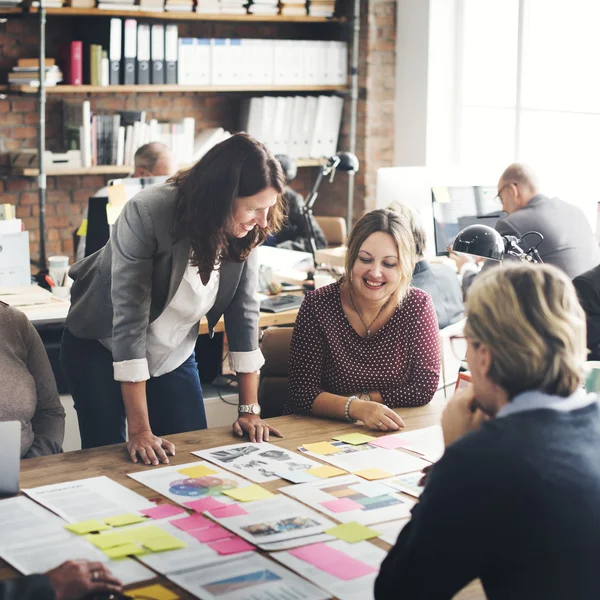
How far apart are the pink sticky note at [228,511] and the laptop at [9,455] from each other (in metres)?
0.40

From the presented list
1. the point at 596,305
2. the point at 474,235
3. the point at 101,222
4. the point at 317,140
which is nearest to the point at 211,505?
the point at 474,235

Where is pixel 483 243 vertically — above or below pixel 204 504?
above

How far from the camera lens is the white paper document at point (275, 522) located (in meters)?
1.81

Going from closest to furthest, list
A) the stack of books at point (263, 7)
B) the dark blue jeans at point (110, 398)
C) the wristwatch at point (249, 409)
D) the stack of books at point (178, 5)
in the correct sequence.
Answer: the wristwatch at point (249, 409) < the dark blue jeans at point (110, 398) < the stack of books at point (178, 5) < the stack of books at point (263, 7)

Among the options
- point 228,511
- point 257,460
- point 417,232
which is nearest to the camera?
point 228,511

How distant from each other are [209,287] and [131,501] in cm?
69

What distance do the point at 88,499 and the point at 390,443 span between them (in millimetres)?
751

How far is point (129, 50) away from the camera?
18.4ft

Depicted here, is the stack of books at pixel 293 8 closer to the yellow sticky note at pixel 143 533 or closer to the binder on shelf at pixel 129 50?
the binder on shelf at pixel 129 50

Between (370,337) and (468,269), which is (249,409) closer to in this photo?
(370,337)

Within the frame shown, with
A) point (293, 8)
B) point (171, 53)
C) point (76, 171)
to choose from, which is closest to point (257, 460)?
point (76, 171)

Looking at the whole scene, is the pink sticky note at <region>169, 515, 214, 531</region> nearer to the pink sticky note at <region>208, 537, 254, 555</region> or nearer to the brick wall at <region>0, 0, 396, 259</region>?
the pink sticky note at <region>208, 537, 254, 555</region>

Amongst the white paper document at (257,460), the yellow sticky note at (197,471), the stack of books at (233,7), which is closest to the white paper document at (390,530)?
the white paper document at (257,460)

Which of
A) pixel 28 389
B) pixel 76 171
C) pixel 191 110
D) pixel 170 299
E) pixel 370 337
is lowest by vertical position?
pixel 28 389
